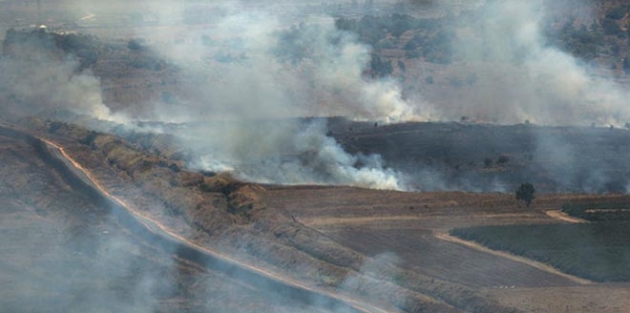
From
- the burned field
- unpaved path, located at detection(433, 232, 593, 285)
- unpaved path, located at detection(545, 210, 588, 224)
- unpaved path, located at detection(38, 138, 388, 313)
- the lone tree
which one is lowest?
unpaved path, located at detection(38, 138, 388, 313)

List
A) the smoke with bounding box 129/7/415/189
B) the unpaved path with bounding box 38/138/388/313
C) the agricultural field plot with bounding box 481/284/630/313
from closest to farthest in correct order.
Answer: the unpaved path with bounding box 38/138/388/313 → the agricultural field plot with bounding box 481/284/630/313 → the smoke with bounding box 129/7/415/189

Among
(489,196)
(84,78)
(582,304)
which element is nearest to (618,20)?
(84,78)

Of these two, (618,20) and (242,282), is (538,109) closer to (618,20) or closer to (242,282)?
(618,20)

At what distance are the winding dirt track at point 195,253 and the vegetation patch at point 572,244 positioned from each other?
31.0ft

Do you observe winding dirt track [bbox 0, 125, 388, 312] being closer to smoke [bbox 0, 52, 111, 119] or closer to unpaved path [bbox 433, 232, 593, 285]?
unpaved path [bbox 433, 232, 593, 285]

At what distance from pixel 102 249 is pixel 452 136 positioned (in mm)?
30764

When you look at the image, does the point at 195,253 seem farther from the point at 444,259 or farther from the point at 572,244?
the point at 572,244

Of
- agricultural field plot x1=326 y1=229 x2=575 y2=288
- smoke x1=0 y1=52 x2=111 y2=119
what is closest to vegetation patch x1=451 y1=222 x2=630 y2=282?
agricultural field plot x1=326 y1=229 x2=575 y2=288

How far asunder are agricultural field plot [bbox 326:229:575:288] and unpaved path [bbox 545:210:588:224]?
7.16m

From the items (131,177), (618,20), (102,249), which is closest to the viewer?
(102,249)

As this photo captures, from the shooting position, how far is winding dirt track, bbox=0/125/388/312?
3366 centimetres

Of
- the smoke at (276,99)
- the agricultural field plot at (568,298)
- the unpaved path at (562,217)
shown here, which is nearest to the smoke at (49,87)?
the smoke at (276,99)

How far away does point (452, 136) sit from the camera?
6512 centimetres

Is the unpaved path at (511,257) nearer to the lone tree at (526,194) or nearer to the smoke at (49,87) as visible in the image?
the lone tree at (526,194)
